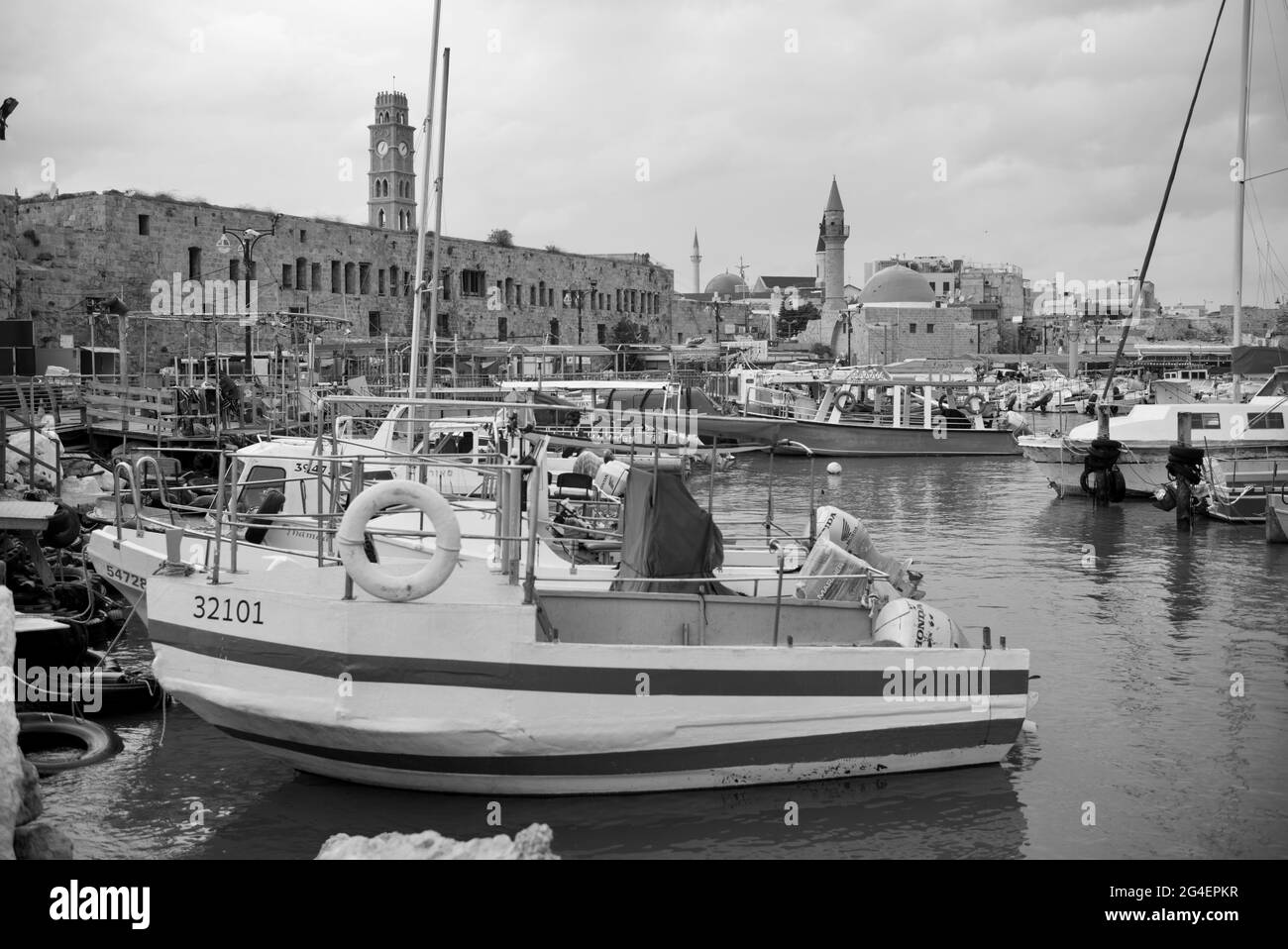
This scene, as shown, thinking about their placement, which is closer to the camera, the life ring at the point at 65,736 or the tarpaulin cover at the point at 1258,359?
the life ring at the point at 65,736

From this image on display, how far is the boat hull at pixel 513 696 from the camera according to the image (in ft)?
27.6

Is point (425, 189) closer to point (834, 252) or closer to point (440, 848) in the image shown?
point (440, 848)

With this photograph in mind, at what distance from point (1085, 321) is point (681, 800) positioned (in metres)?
107

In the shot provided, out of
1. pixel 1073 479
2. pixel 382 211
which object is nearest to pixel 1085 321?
pixel 382 211

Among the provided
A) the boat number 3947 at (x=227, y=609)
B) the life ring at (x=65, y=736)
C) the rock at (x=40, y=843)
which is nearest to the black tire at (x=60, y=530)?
the life ring at (x=65, y=736)

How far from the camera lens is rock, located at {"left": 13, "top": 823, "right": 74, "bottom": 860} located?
688cm

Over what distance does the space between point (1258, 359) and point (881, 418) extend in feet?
55.1

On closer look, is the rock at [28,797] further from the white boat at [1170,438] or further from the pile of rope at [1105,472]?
the pile of rope at [1105,472]

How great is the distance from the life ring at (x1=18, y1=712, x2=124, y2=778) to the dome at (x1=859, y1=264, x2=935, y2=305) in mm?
87224

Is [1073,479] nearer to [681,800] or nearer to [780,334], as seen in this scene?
[681,800]

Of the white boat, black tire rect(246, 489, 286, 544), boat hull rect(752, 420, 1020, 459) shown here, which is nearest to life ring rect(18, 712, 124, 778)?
black tire rect(246, 489, 286, 544)

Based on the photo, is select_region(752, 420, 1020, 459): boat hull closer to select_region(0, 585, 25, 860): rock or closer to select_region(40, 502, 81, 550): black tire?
select_region(40, 502, 81, 550): black tire

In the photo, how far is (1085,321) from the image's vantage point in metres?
108

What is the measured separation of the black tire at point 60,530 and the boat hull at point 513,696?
595 centimetres
